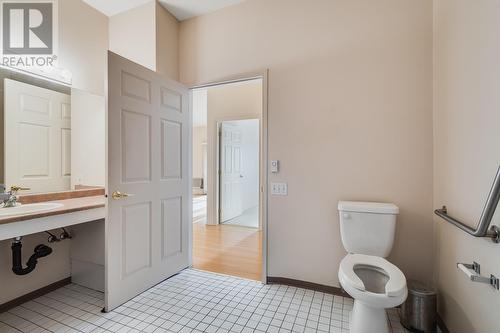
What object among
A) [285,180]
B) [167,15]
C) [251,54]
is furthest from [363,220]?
[167,15]

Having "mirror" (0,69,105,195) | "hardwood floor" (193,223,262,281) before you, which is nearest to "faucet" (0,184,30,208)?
"mirror" (0,69,105,195)

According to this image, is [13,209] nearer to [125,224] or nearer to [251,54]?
[125,224]

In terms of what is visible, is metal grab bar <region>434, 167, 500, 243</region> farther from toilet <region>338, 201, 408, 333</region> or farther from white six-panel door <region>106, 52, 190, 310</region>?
white six-panel door <region>106, 52, 190, 310</region>

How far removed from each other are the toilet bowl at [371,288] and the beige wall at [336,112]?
372mm

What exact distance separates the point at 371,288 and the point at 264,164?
1335 mm

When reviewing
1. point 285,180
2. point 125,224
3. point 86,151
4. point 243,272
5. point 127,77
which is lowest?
point 243,272

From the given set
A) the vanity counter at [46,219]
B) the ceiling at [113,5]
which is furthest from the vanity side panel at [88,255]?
the ceiling at [113,5]

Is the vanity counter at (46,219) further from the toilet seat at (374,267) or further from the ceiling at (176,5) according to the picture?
the ceiling at (176,5)

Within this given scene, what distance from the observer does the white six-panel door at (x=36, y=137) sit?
71.4 inches

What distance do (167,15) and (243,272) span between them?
3000 millimetres

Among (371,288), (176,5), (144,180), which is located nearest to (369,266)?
(371,288)

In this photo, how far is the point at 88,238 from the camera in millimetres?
2111
